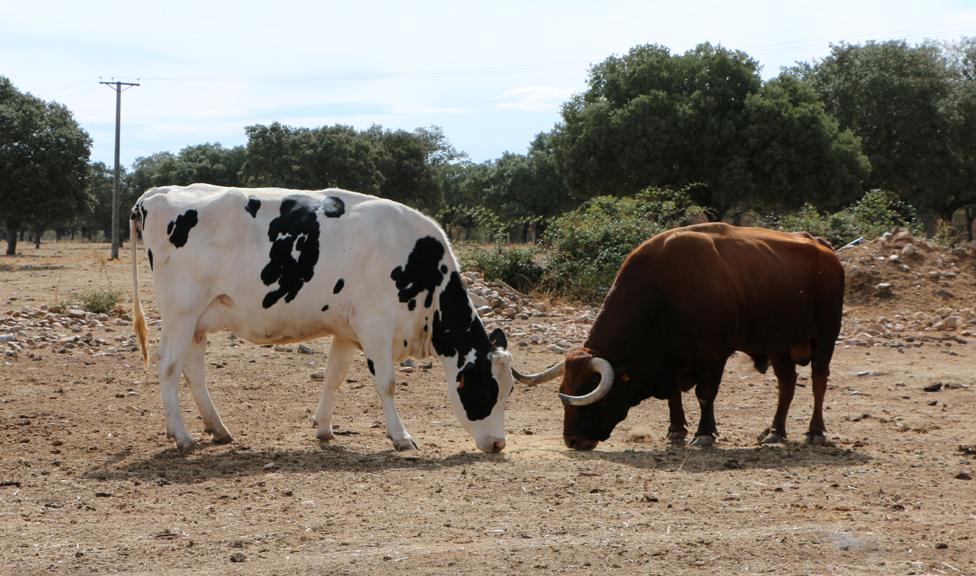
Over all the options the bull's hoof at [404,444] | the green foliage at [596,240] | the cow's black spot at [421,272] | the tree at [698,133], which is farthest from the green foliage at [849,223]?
the bull's hoof at [404,444]

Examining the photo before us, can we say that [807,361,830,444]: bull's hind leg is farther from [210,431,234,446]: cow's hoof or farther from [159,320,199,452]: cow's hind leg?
[159,320,199,452]: cow's hind leg

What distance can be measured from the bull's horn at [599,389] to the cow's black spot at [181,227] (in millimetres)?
3547

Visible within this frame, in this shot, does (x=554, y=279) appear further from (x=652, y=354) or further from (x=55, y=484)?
(x=55, y=484)

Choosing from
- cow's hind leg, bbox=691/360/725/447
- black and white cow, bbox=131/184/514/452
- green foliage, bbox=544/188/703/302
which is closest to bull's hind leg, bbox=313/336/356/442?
black and white cow, bbox=131/184/514/452

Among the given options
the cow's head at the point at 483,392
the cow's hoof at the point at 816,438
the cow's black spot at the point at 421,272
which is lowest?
the cow's hoof at the point at 816,438

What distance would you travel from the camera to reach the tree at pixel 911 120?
45.8 metres

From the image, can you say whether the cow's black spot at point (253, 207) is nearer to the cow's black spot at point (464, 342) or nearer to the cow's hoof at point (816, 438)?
the cow's black spot at point (464, 342)

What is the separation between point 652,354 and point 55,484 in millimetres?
5111

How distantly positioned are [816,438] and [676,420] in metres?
1.26

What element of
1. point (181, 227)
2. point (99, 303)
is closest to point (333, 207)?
point (181, 227)

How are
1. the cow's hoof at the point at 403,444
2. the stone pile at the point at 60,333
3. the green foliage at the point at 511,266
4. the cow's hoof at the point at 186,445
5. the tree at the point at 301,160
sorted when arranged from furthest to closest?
the tree at the point at 301,160 → the green foliage at the point at 511,266 → the stone pile at the point at 60,333 → the cow's hoof at the point at 403,444 → the cow's hoof at the point at 186,445

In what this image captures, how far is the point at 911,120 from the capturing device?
46.4 m

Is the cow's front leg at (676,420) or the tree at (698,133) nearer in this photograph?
the cow's front leg at (676,420)

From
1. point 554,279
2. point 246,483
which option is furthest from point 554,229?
point 246,483
